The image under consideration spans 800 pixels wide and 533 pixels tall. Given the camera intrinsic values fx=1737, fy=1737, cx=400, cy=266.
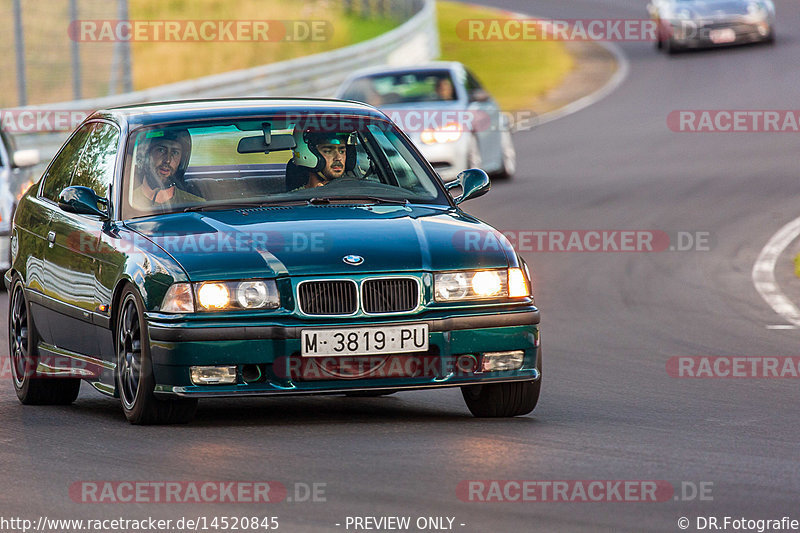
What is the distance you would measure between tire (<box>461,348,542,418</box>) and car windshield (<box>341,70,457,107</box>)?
14.5 m

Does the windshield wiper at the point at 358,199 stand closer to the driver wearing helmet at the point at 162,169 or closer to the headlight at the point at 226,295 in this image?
the driver wearing helmet at the point at 162,169

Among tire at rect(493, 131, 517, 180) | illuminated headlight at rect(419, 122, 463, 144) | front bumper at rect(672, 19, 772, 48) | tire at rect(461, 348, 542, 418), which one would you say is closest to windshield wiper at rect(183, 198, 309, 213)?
tire at rect(461, 348, 542, 418)

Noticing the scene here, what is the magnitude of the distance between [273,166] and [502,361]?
180 centimetres

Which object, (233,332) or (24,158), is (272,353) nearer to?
(233,332)

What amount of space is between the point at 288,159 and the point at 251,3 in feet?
103

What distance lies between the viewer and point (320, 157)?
8.95 m

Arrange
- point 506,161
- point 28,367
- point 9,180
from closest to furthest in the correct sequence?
point 28,367
point 9,180
point 506,161

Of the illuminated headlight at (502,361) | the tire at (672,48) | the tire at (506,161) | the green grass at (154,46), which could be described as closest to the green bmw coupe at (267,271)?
the illuminated headlight at (502,361)

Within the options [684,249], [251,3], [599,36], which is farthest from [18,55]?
[599,36]

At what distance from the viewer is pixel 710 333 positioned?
Result: 1217 centimetres

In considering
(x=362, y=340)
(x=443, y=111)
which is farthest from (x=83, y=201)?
(x=443, y=111)

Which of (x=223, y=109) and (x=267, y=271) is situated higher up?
(x=223, y=109)

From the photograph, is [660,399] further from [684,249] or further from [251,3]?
[251,3]

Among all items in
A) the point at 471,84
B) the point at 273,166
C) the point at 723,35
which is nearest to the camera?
the point at 273,166
